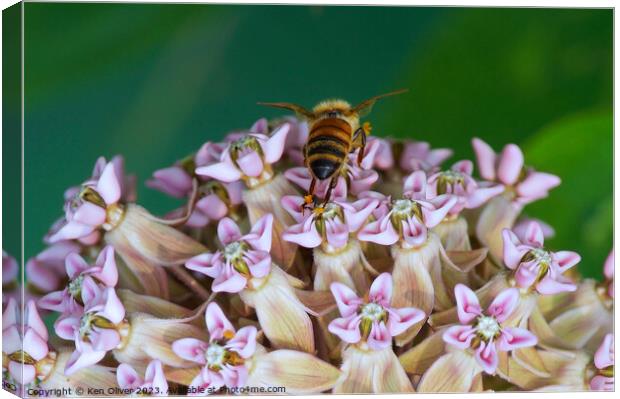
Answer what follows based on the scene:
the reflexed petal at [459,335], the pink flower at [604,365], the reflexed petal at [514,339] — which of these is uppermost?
the reflexed petal at [459,335]

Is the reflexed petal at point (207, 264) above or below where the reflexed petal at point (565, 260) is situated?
above

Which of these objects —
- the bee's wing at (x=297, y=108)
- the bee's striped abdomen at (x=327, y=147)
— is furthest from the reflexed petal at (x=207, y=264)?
the bee's wing at (x=297, y=108)

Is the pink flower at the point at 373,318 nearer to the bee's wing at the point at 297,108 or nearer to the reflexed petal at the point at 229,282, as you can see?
the reflexed petal at the point at 229,282

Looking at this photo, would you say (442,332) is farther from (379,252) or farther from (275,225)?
(275,225)

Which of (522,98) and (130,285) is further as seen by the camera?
(522,98)

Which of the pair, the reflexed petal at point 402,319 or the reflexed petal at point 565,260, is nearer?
the reflexed petal at point 402,319

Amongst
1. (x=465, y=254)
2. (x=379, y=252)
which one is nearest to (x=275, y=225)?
(x=379, y=252)
